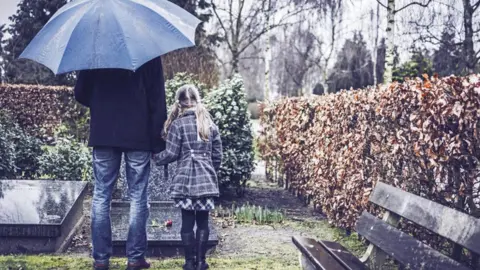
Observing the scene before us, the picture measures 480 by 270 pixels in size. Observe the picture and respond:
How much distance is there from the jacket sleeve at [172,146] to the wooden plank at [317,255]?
3.99 feet

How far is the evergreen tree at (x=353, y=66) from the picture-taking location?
37.4 m

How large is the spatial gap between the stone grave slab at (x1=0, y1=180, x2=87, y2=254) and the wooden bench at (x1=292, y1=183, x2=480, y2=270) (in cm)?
262

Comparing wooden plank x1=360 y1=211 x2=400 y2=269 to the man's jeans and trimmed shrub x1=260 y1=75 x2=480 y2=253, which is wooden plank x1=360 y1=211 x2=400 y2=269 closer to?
trimmed shrub x1=260 y1=75 x2=480 y2=253

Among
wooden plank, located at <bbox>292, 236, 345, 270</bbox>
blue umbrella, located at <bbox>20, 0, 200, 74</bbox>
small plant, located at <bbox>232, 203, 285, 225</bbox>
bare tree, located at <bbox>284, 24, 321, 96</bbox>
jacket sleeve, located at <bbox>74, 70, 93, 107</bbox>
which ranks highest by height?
bare tree, located at <bbox>284, 24, 321, 96</bbox>

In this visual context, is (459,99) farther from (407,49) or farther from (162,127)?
(407,49)

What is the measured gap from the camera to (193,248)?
188 inches

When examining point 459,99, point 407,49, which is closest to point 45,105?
point 407,49

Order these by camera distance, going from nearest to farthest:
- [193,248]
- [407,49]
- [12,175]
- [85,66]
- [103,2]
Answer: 1. [85,66]
2. [103,2]
3. [193,248]
4. [12,175]
5. [407,49]

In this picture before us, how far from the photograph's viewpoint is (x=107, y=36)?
4160mm

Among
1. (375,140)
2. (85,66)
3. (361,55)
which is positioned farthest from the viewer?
(361,55)

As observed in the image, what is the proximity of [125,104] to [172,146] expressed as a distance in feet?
1.90

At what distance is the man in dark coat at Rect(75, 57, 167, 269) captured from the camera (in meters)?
4.22

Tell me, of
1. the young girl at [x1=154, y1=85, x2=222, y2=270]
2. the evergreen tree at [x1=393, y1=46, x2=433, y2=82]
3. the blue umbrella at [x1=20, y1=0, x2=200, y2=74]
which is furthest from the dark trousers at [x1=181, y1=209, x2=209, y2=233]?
the evergreen tree at [x1=393, y1=46, x2=433, y2=82]

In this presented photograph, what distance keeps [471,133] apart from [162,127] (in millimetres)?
2305
